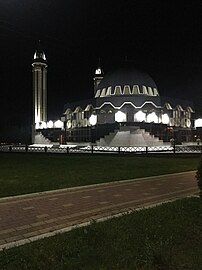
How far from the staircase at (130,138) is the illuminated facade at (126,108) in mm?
5471

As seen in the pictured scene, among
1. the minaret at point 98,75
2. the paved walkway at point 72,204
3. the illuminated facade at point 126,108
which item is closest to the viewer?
the paved walkway at point 72,204

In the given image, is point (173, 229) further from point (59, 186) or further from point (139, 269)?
point (59, 186)

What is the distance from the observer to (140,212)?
6309 millimetres

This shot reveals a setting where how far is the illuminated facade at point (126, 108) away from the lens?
170 feet

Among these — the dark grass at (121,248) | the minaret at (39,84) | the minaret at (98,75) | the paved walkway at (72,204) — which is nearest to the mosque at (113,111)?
the minaret at (39,84)

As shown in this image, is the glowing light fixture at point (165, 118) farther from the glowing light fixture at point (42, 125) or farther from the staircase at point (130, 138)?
the glowing light fixture at point (42, 125)

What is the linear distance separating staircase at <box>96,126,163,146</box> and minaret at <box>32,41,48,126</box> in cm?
2488

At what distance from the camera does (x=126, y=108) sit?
51.9 m

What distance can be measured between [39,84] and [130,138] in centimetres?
3234

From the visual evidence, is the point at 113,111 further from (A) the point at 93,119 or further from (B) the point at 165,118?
(B) the point at 165,118

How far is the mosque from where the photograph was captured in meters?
49.8

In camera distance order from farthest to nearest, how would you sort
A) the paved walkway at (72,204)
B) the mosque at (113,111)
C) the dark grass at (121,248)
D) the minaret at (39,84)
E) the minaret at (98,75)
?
the minaret at (98,75) → the minaret at (39,84) → the mosque at (113,111) → the paved walkway at (72,204) → the dark grass at (121,248)

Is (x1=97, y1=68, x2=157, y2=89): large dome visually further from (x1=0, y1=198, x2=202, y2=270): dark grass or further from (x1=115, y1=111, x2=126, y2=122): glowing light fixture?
(x1=0, y1=198, x2=202, y2=270): dark grass

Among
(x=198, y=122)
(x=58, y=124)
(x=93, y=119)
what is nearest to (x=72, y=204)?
(x=93, y=119)
